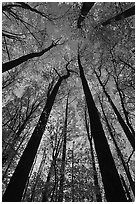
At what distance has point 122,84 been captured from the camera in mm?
10195

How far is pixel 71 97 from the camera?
46.9 feet

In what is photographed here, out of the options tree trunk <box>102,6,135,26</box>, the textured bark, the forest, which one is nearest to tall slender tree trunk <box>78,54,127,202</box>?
the forest

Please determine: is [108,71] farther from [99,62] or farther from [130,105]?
[130,105]

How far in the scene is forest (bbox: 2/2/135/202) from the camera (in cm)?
444

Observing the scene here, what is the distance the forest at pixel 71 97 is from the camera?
4441mm

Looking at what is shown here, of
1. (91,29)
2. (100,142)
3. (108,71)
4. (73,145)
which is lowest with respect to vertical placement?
(100,142)

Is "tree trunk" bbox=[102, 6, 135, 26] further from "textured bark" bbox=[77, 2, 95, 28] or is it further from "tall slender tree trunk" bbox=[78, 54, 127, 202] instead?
"tall slender tree trunk" bbox=[78, 54, 127, 202]

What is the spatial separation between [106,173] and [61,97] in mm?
10525

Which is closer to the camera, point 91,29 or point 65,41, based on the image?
point 91,29

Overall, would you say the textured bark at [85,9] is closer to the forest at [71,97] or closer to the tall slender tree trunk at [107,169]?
the forest at [71,97]

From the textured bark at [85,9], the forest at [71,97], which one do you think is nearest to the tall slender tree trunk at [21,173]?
the forest at [71,97]

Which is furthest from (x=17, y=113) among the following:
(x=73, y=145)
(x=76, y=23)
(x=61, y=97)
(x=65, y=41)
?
(x=76, y=23)

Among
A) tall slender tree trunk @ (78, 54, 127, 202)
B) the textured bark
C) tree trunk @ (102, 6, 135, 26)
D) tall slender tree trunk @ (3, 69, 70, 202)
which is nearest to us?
tall slender tree trunk @ (78, 54, 127, 202)

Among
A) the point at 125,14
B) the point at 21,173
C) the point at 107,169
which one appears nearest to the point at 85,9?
the point at 125,14
